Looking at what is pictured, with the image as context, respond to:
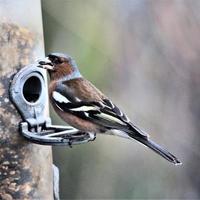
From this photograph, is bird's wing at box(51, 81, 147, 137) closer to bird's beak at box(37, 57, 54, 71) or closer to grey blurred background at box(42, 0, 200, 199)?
bird's beak at box(37, 57, 54, 71)

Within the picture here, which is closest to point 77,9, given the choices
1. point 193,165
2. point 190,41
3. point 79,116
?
point 190,41

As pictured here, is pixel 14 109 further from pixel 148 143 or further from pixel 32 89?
pixel 148 143

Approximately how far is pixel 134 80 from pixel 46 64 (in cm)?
308

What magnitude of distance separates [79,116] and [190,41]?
2.64 metres

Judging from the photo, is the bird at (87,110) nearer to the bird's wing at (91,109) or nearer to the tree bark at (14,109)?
the bird's wing at (91,109)

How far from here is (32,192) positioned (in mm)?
7184

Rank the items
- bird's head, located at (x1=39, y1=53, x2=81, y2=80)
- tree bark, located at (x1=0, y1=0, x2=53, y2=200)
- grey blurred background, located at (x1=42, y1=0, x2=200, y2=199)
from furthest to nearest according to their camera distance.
→ 1. grey blurred background, located at (x1=42, y1=0, x2=200, y2=199)
2. bird's head, located at (x1=39, y1=53, x2=81, y2=80)
3. tree bark, located at (x1=0, y1=0, x2=53, y2=200)

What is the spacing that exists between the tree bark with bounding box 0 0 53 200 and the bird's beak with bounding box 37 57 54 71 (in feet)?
0.19

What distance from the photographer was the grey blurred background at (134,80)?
988 cm

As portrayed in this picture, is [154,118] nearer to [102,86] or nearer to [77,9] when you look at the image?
[102,86]

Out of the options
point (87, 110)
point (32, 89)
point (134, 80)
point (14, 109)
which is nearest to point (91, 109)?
point (87, 110)

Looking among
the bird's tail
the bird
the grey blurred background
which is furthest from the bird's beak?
the grey blurred background

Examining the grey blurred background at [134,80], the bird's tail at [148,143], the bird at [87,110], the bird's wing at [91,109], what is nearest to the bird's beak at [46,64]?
the bird at [87,110]

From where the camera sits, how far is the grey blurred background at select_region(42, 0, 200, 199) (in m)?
9.88
